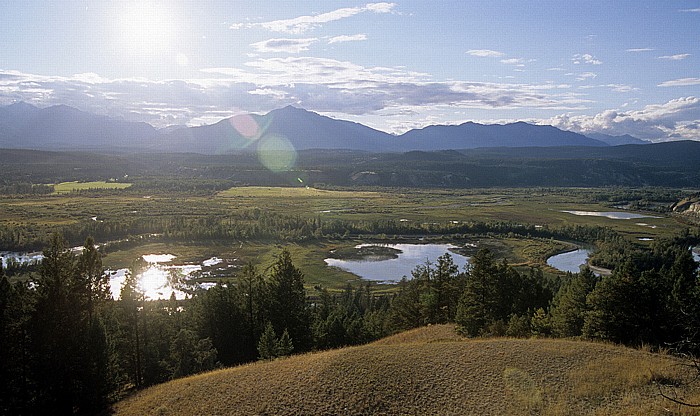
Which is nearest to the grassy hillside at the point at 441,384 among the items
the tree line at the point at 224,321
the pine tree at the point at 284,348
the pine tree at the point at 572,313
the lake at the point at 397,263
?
the tree line at the point at 224,321

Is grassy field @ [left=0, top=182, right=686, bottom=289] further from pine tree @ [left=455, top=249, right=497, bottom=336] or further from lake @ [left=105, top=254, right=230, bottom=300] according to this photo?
pine tree @ [left=455, top=249, right=497, bottom=336]

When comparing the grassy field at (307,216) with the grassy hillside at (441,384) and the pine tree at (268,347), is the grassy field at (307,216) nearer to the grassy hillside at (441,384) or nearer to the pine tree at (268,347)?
the pine tree at (268,347)

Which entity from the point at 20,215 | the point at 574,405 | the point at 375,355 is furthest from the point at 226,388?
the point at 20,215

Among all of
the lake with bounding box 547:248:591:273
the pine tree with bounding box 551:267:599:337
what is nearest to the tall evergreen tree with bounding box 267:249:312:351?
the pine tree with bounding box 551:267:599:337

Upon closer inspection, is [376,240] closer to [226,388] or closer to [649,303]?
[649,303]

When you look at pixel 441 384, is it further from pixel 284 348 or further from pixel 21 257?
pixel 21 257

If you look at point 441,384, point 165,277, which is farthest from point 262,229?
point 441,384

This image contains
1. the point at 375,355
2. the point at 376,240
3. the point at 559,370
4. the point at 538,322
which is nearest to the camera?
the point at 559,370
